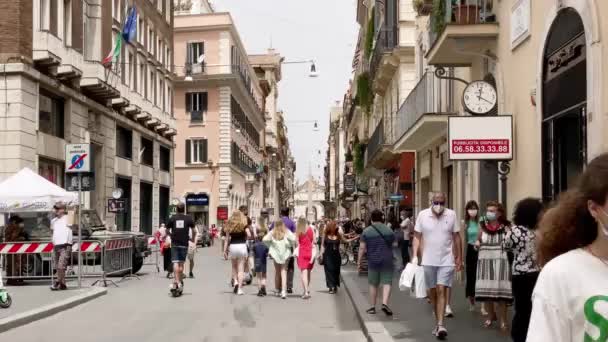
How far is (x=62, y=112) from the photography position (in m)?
32.0

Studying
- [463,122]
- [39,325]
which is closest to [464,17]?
[463,122]

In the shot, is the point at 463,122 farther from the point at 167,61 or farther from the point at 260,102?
the point at 260,102

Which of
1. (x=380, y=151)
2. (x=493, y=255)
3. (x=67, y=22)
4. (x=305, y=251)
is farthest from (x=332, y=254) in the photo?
(x=380, y=151)

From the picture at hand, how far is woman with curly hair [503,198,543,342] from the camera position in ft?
27.8

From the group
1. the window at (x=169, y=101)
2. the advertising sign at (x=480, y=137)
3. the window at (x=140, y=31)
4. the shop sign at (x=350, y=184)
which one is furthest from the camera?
the shop sign at (x=350, y=184)

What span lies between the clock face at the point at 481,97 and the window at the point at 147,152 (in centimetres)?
3235

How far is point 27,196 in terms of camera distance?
20.6 metres

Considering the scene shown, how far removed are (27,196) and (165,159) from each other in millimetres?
31573

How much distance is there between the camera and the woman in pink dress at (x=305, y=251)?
17297mm

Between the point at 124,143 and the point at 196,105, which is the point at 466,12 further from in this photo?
the point at 196,105

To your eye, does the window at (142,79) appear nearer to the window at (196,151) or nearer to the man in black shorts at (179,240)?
the window at (196,151)

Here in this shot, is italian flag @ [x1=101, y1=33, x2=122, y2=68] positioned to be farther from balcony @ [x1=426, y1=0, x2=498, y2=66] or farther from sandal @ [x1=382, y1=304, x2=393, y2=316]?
sandal @ [x1=382, y1=304, x2=393, y2=316]

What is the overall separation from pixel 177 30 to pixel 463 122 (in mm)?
54654

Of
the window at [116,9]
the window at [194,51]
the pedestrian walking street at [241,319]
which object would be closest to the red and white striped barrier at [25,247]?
the pedestrian walking street at [241,319]
